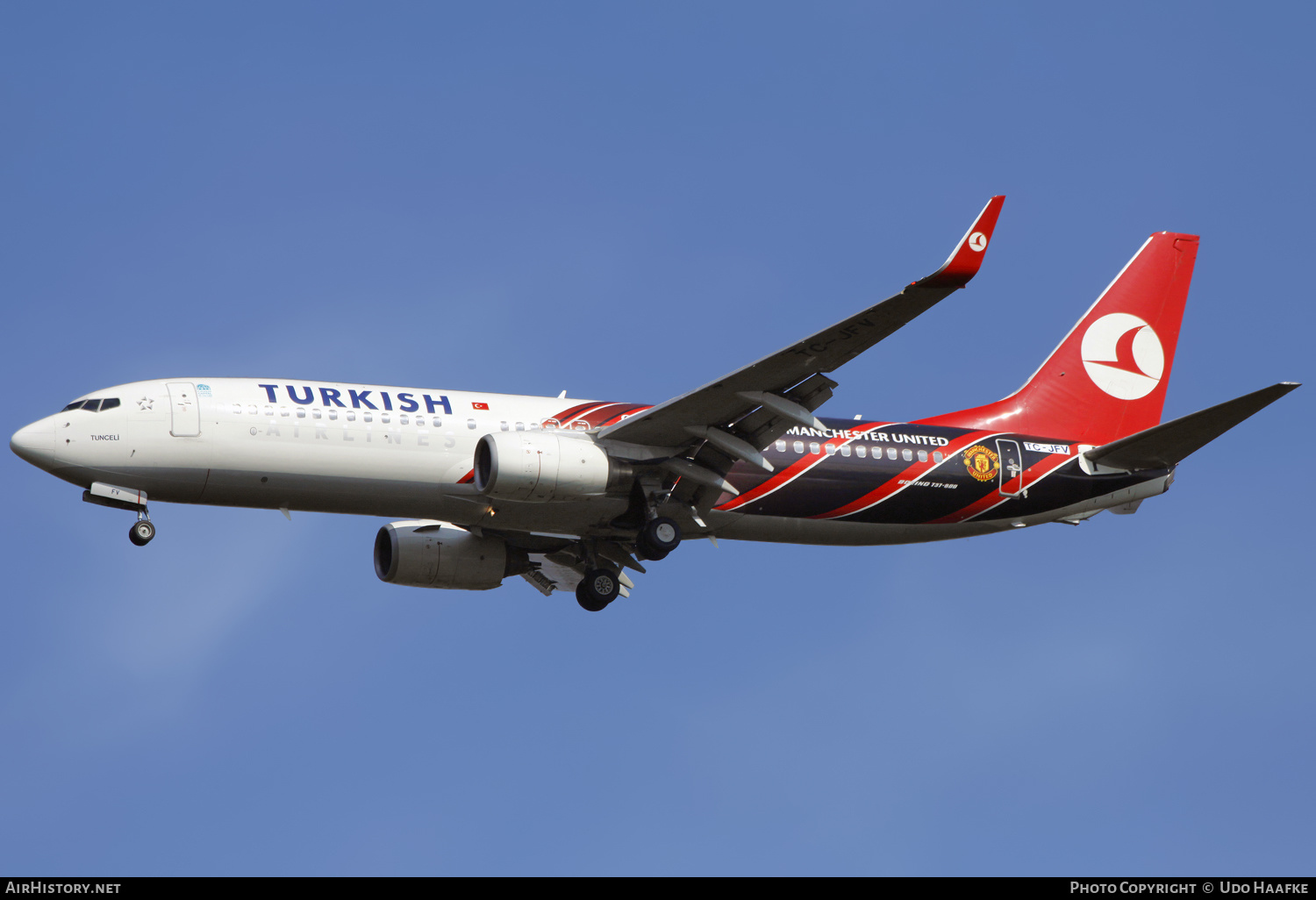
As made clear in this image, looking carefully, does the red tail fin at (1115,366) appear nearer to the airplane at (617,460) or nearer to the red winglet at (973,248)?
the airplane at (617,460)

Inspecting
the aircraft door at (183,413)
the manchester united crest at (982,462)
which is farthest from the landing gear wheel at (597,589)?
the aircraft door at (183,413)

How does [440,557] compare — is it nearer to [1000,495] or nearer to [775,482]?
[775,482]

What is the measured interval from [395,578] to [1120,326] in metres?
20.7

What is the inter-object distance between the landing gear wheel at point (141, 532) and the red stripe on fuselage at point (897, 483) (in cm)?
1480

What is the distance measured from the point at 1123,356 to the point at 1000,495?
7085mm

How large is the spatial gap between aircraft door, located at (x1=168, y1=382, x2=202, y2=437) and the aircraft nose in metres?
2.49

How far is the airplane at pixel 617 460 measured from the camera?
34875 millimetres

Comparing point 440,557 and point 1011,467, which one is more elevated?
point 1011,467

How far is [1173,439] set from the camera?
3947 centimetres

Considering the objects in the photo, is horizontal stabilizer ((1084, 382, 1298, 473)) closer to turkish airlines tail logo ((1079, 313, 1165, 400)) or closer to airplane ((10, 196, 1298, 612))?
airplane ((10, 196, 1298, 612))

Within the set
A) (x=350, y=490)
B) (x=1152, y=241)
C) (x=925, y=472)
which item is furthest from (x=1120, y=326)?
(x=350, y=490)

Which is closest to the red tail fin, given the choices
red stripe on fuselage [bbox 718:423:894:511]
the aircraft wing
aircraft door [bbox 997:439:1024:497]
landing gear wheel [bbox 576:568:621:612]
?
aircraft door [bbox 997:439:1024:497]

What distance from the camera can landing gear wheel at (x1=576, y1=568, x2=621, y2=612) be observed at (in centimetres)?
4050

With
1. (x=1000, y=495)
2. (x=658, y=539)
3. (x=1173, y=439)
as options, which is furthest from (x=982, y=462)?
(x=658, y=539)
